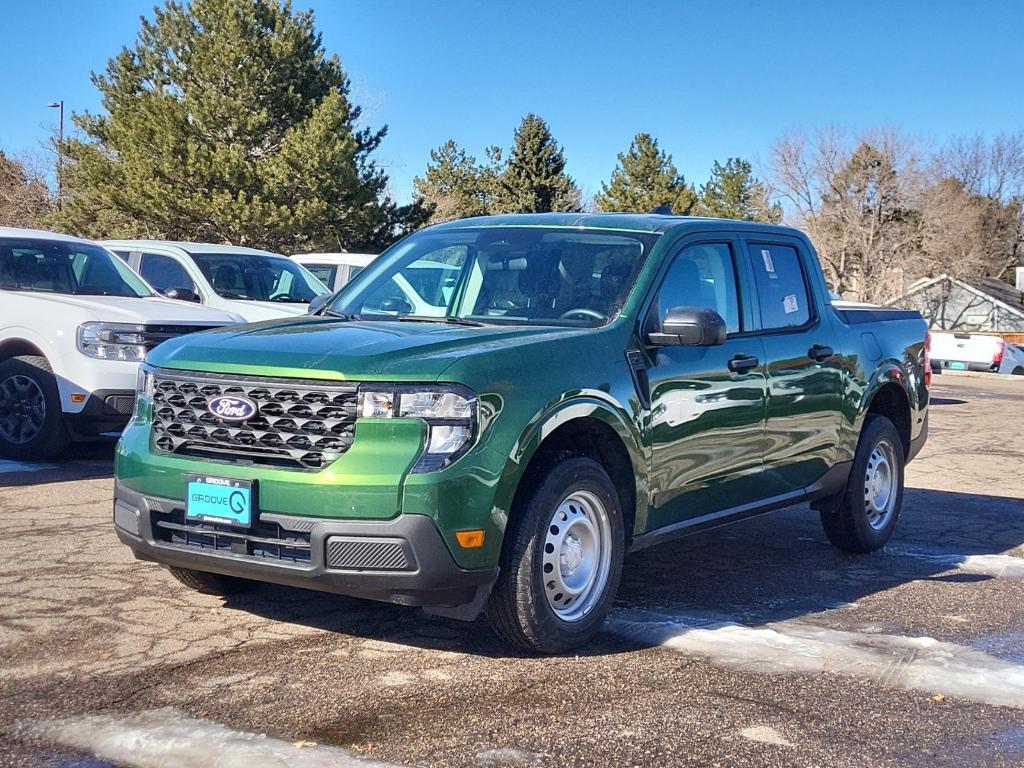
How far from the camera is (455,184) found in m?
73.7

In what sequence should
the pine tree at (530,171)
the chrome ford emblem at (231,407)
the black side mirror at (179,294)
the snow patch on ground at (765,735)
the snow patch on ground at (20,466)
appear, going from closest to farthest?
the snow patch on ground at (765,735), the chrome ford emblem at (231,407), the snow patch on ground at (20,466), the black side mirror at (179,294), the pine tree at (530,171)

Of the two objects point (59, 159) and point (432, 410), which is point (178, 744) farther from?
point (59, 159)

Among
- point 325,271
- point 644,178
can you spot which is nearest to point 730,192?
point 644,178

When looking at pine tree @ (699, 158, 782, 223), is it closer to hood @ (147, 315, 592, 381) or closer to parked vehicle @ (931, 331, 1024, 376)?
parked vehicle @ (931, 331, 1024, 376)

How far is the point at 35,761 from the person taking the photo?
3512mm

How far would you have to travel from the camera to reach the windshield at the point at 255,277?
12625 millimetres

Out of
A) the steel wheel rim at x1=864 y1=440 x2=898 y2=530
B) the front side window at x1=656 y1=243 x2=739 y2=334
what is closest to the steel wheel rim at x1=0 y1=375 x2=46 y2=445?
the front side window at x1=656 y1=243 x2=739 y2=334

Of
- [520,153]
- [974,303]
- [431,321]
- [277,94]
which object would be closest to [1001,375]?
[277,94]

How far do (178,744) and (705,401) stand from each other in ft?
9.16

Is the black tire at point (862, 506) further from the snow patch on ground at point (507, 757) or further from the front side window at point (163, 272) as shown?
the front side window at point (163, 272)

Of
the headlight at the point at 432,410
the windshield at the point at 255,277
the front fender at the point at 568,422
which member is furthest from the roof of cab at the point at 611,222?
the windshield at the point at 255,277

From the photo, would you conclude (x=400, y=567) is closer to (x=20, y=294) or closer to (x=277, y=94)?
(x=20, y=294)

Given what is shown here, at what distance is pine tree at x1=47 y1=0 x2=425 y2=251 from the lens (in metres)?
34.5

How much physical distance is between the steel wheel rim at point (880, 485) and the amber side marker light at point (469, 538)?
11.4 ft
